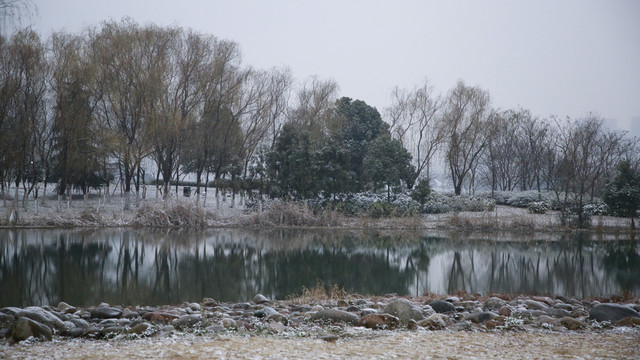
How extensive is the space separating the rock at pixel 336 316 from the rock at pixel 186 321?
1851mm

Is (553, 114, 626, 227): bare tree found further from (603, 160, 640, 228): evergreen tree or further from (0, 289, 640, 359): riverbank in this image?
(0, 289, 640, 359): riverbank

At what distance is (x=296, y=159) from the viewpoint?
3453 centimetres

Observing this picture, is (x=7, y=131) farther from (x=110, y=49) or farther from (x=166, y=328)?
(x=166, y=328)

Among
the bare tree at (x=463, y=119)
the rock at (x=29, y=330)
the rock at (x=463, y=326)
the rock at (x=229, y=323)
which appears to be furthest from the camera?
the bare tree at (x=463, y=119)

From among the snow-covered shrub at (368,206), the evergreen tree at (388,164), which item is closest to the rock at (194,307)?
the snow-covered shrub at (368,206)

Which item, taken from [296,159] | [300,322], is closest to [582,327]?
[300,322]

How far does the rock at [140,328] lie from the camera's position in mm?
7138

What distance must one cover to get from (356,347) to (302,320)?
7.33ft

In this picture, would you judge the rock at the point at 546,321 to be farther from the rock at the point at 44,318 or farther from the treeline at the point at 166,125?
the treeline at the point at 166,125

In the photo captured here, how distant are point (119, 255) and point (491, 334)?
14637mm

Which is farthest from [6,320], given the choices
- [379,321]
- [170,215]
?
[170,215]

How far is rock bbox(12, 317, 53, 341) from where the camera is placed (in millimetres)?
6621

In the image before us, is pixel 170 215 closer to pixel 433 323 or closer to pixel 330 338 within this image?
pixel 433 323

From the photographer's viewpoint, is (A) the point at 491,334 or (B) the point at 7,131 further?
(B) the point at 7,131
